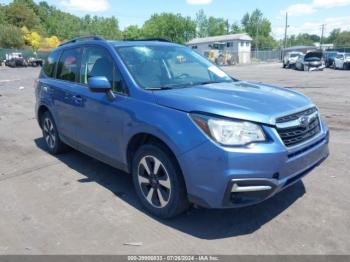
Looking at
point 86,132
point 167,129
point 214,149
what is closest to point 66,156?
point 86,132

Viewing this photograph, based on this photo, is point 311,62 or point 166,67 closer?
point 166,67

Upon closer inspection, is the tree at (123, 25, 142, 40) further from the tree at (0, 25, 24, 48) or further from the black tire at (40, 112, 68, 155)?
the black tire at (40, 112, 68, 155)

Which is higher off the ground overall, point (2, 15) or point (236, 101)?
point (2, 15)

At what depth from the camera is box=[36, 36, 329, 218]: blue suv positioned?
3.28 metres

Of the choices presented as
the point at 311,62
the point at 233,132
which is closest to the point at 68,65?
the point at 233,132

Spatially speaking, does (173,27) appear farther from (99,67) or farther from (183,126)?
(183,126)

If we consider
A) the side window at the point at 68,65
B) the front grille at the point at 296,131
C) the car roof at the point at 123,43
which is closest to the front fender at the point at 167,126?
the front grille at the point at 296,131

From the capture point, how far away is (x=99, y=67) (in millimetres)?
→ 4773

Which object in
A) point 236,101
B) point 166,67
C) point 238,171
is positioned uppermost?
point 166,67

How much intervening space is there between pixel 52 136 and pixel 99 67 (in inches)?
83.1

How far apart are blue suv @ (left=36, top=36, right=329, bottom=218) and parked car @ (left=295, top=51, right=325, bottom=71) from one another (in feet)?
104

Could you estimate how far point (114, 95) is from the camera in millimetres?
4316

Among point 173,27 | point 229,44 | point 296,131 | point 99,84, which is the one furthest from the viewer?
point 173,27

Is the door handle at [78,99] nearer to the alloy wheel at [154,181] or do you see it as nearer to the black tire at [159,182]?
the black tire at [159,182]
